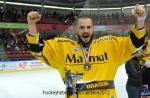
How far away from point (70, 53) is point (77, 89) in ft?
0.69

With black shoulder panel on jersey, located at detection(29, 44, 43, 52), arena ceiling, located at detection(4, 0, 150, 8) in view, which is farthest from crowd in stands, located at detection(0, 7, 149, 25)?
black shoulder panel on jersey, located at detection(29, 44, 43, 52)

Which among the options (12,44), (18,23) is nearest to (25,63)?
(12,44)

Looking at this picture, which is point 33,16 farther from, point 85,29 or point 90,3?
point 90,3

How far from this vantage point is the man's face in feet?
6.31

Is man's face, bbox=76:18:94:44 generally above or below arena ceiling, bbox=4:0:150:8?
above

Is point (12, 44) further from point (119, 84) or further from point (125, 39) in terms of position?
point (125, 39)

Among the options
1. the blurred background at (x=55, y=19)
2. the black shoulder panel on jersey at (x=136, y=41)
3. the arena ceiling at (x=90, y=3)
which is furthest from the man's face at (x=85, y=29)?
the arena ceiling at (x=90, y=3)

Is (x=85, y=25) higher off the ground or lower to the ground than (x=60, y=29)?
higher

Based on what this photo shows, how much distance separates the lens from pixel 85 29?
192 centimetres

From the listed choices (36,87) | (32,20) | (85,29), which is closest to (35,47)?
(32,20)

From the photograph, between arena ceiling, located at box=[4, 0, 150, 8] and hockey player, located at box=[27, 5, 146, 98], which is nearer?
hockey player, located at box=[27, 5, 146, 98]

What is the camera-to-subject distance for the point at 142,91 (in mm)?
3510

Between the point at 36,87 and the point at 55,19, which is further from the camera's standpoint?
the point at 55,19

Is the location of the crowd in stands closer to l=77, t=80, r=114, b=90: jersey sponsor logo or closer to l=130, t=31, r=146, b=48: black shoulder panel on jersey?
l=77, t=80, r=114, b=90: jersey sponsor logo
